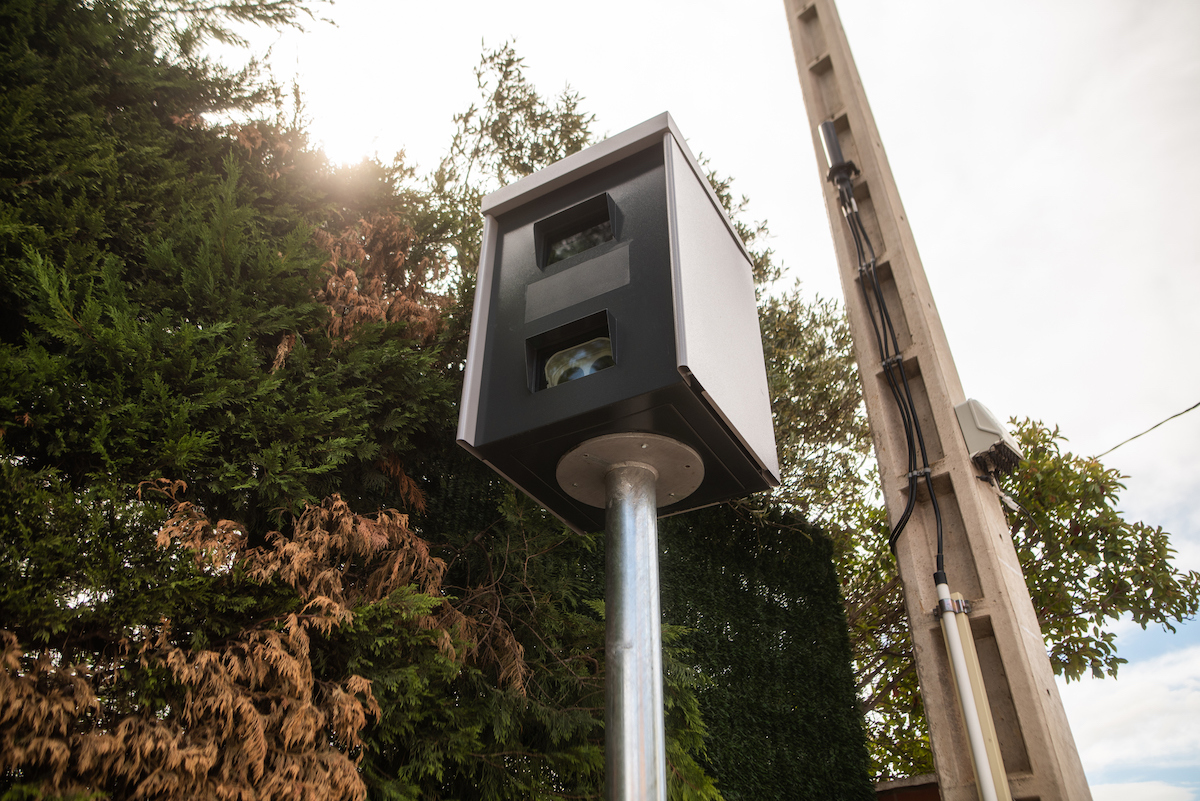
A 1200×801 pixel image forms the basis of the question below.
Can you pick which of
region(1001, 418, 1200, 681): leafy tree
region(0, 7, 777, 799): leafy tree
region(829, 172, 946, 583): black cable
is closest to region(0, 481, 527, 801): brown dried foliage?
region(0, 7, 777, 799): leafy tree

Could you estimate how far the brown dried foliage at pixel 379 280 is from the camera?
344 cm

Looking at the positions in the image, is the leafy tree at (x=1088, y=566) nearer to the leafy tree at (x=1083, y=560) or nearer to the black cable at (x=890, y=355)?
the leafy tree at (x=1083, y=560)

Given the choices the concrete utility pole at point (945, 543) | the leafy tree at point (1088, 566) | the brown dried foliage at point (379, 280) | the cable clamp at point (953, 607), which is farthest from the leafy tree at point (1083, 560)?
the brown dried foliage at point (379, 280)

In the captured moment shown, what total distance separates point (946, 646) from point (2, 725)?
2723 millimetres

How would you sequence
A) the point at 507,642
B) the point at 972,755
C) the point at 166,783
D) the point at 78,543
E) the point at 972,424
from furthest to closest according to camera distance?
the point at 507,642
the point at 972,424
the point at 972,755
the point at 78,543
the point at 166,783

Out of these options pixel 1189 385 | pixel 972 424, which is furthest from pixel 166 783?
pixel 1189 385

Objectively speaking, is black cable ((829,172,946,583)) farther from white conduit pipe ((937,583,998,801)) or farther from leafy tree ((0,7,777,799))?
leafy tree ((0,7,777,799))

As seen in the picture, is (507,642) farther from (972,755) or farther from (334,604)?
(972,755)

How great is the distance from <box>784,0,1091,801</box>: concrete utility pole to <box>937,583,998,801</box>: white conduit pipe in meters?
0.11

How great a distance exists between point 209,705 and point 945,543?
2.53 m

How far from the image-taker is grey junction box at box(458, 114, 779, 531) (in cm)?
186

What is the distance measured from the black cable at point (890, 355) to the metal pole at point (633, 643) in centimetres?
110

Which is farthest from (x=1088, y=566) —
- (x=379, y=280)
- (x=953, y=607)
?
(x=379, y=280)

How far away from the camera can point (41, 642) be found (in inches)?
70.1
